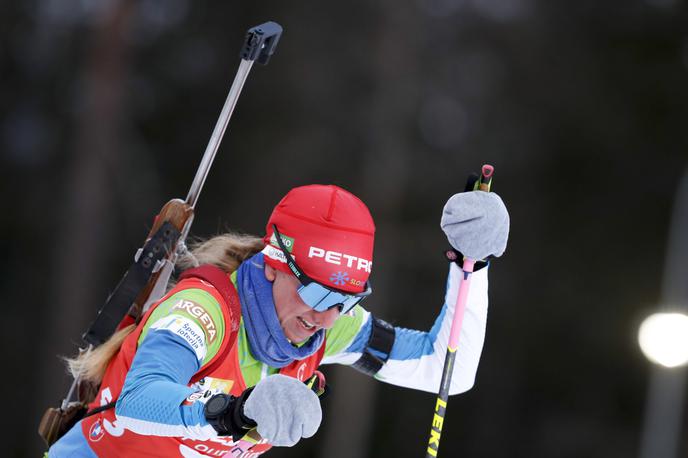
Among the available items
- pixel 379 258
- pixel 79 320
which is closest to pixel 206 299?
pixel 379 258

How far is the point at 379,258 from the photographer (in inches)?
518

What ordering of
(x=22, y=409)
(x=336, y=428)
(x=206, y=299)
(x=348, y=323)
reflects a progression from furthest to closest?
(x=22, y=409) → (x=336, y=428) → (x=348, y=323) → (x=206, y=299)

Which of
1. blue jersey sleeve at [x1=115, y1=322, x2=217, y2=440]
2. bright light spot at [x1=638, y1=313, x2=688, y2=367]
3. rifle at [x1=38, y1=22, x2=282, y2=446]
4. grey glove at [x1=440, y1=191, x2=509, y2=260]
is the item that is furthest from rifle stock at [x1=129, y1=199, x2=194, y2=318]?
bright light spot at [x1=638, y1=313, x2=688, y2=367]

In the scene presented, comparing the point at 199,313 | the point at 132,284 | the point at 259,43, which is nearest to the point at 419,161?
the point at 259,43

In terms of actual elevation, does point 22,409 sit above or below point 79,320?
below

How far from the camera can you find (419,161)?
14.1 meters

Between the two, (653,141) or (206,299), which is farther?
(653,141)

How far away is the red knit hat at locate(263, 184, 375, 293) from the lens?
2951mm

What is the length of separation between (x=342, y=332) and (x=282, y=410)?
3.61ft

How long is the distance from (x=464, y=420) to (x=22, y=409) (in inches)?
262

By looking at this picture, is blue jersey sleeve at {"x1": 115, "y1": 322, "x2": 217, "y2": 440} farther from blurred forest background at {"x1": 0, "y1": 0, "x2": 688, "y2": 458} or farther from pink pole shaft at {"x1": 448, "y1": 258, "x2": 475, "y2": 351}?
blurred forest background at {"x1": 0, "y1": 0, "x2": 688, "y2": 458}

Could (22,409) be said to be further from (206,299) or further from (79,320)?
(206,299)

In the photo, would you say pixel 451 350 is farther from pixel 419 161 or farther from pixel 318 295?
pixel 419 161

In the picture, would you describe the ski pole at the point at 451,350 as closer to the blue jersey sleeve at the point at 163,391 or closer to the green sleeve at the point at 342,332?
the green sleeve at the point at 342,332
